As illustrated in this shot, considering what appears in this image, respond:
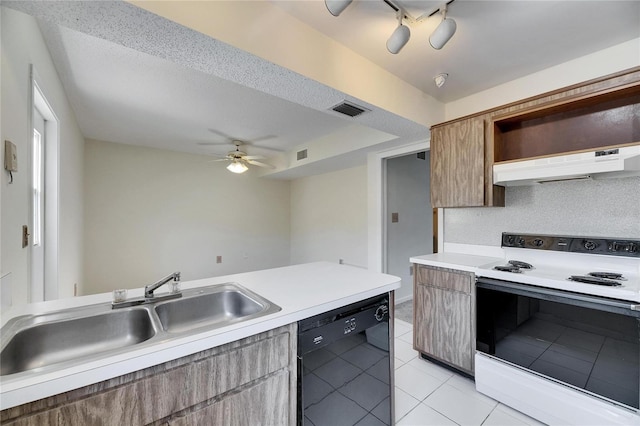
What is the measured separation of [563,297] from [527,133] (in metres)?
1.40

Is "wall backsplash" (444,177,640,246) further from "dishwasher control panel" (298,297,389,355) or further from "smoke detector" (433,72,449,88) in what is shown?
"dishwasher control panel" (298,297,389,355)

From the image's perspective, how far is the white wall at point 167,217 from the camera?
12.8 ft

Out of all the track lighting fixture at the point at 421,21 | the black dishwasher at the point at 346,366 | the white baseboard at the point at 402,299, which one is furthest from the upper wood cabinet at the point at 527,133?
the white baseboard at the point at 402,299

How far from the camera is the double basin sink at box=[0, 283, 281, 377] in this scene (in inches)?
35.7

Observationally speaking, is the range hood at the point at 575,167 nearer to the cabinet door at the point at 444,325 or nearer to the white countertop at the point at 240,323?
the cabinet door at the point at 444,325

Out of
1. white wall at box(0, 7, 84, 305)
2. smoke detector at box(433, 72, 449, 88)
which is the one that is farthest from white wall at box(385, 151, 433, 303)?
white wall at box(0, 7, 84, 305)

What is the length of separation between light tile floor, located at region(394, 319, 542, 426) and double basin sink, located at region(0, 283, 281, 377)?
1.39 metres

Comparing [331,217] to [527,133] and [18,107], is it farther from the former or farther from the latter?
[18,107]

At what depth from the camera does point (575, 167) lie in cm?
163

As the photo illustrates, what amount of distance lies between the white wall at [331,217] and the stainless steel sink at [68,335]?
11.1 feet

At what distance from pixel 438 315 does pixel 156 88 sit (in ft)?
10.7

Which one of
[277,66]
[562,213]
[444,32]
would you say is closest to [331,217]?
[562,213]

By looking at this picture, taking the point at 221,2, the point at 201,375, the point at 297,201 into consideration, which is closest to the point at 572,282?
the point at 201,375

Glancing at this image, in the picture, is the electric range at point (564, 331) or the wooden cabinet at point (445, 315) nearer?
the electric range at point (564, 331)
